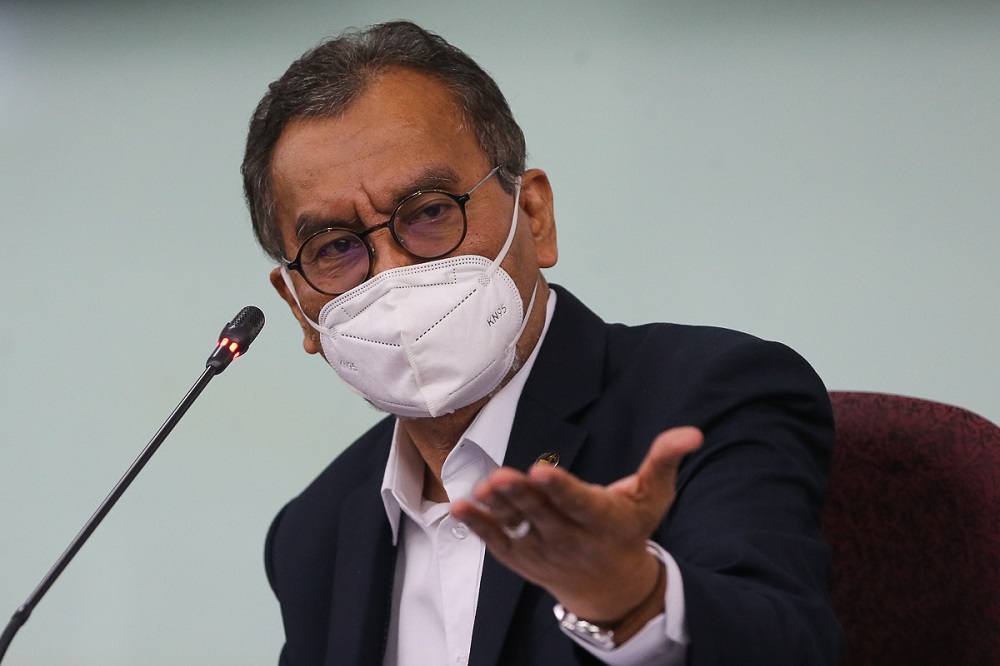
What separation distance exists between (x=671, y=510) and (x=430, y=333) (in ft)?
1.42

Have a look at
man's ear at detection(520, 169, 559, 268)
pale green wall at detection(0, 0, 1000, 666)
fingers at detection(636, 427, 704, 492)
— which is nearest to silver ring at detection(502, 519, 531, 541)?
fingers at detection(636, 427, 704, 492)

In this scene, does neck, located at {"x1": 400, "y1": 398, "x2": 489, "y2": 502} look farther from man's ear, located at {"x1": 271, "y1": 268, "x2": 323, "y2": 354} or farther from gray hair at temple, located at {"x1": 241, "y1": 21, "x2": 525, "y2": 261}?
gray hair at temple, located at {"x1": 241, "y1": 21, "x2": 525, "y2": 261}

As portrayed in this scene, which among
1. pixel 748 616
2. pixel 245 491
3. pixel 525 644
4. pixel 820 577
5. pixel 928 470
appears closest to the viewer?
pixel 748 616

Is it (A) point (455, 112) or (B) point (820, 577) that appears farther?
(A) point (455, 112)

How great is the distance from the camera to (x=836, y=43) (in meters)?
2.84

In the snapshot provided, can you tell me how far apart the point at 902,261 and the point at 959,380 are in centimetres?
31

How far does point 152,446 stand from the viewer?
163cm

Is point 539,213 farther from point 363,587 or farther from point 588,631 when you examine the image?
point 588,631

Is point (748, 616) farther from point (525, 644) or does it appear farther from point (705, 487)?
point (525, 644)

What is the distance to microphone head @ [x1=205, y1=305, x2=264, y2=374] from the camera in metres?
1.74

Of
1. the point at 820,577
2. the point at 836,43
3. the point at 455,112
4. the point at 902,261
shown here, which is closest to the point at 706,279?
the point at 902,261

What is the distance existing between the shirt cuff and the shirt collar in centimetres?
70

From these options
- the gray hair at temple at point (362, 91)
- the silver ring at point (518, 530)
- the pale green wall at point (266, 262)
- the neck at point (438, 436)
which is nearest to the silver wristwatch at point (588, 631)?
the silver ring at point (518, 530)

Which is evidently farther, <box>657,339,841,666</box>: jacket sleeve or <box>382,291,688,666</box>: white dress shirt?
<box>382,291,688,666</box>: white dress shirt
